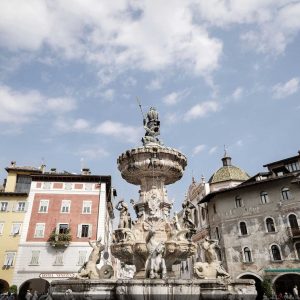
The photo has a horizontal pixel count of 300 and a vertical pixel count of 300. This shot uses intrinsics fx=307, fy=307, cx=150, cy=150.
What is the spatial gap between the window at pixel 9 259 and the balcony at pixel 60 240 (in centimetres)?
409

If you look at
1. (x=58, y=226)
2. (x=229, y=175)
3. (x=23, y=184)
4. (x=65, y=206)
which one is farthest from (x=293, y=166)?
(x=23, y=184)

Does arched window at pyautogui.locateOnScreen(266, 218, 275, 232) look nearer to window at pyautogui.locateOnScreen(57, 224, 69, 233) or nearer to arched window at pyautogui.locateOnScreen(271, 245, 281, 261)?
arched window at pyautogui.locateOnScreen(271, 245, 281, 261)

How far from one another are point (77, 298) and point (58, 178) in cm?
2867

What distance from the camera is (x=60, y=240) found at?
106 feet

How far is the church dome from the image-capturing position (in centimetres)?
4269

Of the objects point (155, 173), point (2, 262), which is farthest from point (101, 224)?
point (155, 173)

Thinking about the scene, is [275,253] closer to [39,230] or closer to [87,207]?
[87,207]

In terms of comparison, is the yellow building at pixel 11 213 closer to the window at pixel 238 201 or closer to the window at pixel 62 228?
the window at pixel 62 228

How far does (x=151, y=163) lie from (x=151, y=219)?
7.71 feet

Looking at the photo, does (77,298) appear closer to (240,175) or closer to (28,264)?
(28,264)

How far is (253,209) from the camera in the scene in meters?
33.1

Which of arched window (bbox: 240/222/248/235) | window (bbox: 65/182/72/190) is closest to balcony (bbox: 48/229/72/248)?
window (bbox: 65/182/72/190)

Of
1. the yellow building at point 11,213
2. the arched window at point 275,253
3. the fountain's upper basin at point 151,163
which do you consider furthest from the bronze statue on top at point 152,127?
the yellow building at point 11,213

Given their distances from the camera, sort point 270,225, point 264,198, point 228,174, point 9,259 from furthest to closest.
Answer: point 228,174 → point 264,198 → point 9,259 → point 270,225
